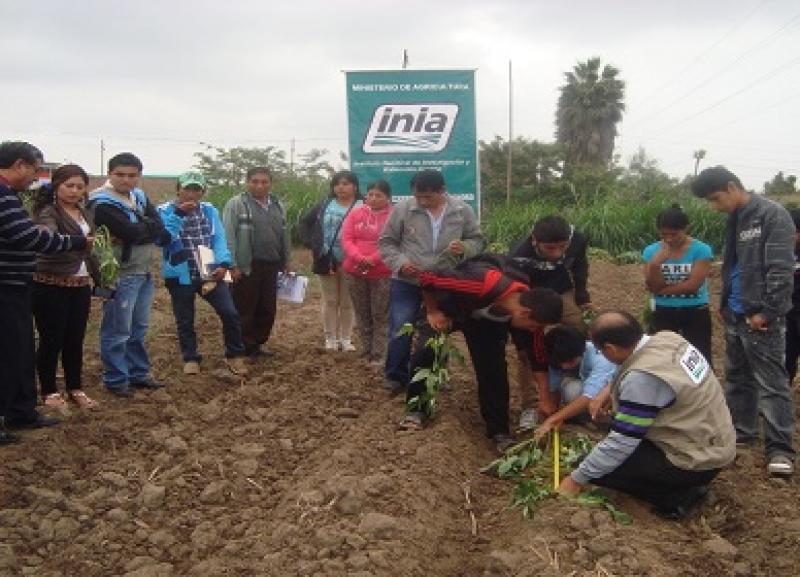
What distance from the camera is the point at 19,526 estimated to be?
382 centimetres

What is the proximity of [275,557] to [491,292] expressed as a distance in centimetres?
186

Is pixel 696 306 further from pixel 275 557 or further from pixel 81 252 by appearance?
pixel 81 252

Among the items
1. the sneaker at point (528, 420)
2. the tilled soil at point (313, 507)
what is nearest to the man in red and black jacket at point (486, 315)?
the sneaker at point (528, 420)

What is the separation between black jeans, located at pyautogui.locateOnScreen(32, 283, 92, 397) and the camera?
5.21 metres

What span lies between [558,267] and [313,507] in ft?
7.73

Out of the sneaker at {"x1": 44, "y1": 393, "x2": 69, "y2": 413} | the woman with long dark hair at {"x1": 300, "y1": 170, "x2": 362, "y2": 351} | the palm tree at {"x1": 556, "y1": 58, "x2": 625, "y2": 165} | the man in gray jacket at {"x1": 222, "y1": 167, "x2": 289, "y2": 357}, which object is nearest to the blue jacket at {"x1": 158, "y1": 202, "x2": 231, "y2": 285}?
the man in gray jacket at {"x1": 222, "y1": 167, "x2": 289, "y2": 357}

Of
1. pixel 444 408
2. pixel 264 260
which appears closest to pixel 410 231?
pixel 444 408

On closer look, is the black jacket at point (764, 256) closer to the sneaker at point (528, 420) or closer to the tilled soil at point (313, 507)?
the tilled soil at point (313, 507)

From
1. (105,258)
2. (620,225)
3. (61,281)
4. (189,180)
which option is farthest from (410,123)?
(620,225)

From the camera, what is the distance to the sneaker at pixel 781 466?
4.68 metres

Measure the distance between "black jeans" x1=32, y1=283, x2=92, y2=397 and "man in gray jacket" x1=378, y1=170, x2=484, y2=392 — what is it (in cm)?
197

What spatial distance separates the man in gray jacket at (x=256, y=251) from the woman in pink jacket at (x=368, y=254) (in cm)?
64

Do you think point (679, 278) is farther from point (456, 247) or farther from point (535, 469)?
point (535, 469)

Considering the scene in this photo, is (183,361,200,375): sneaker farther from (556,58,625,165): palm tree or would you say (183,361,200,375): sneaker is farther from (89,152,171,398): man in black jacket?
(556,58,625,165): palm tree
